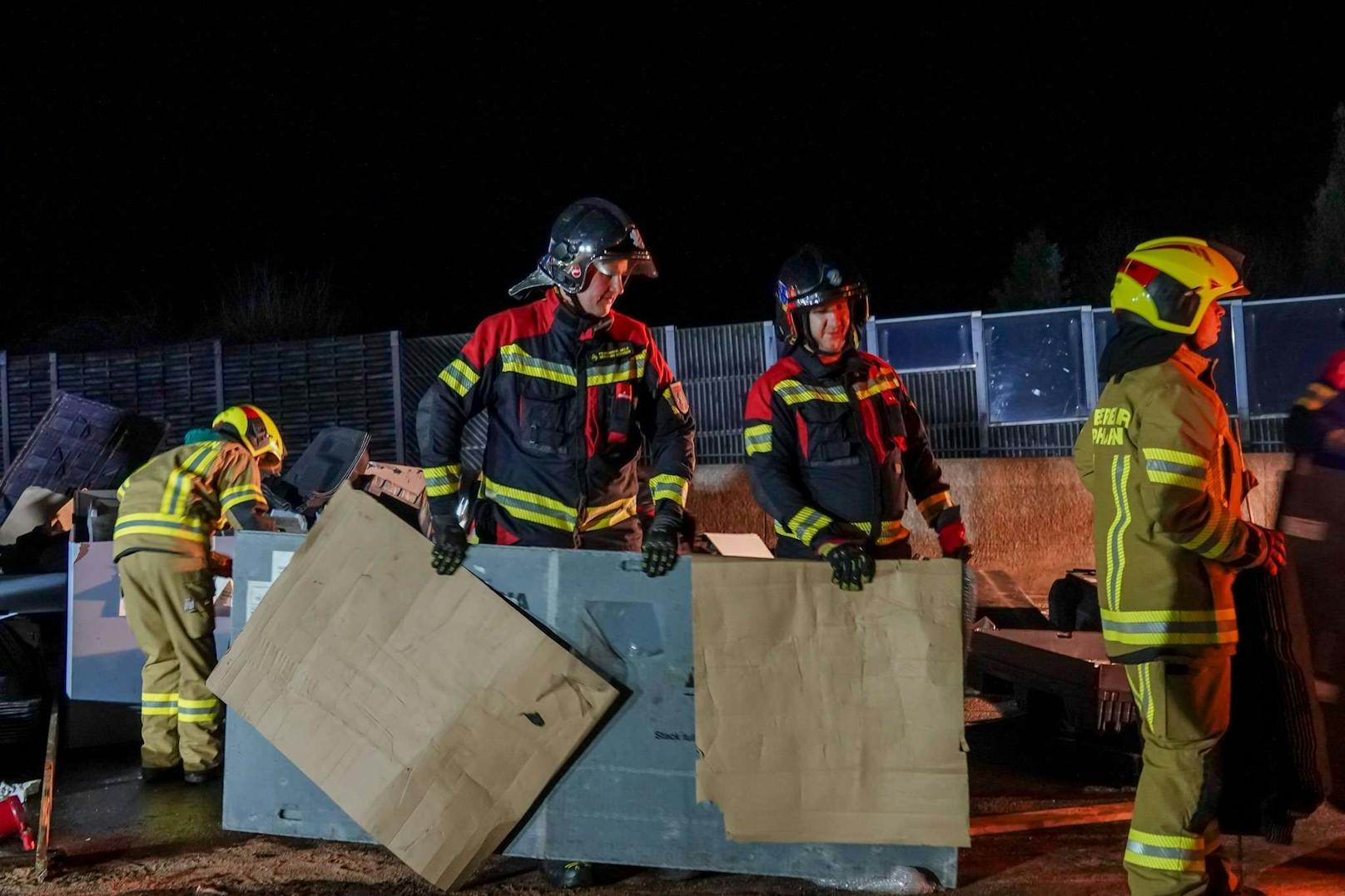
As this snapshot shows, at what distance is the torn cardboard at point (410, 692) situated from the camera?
358cm

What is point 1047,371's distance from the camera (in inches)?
442

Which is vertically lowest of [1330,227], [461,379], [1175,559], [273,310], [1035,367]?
[1175,559]

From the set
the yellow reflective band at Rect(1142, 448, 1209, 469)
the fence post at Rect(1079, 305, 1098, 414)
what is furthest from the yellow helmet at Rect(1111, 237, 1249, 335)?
the fence post at Rect(1079, 305, 1098, 414)

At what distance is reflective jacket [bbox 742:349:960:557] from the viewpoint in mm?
4066

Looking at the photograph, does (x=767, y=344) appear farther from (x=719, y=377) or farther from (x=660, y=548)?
(x=660, y=548)

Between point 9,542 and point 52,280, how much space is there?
2189 centimetres

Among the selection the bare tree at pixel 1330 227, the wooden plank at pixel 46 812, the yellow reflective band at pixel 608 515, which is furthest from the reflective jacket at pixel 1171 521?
the bare tree at pixel 1330 227

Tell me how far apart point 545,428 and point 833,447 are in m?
1.01

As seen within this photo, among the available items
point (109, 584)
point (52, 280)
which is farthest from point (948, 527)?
point (52, 280)

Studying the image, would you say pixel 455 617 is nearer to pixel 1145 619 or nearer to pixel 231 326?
pixel 1145 619

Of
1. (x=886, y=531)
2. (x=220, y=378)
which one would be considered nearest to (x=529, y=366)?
(x=886, y=531)

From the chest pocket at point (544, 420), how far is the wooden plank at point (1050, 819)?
2.16 metres

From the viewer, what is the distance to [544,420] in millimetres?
4102

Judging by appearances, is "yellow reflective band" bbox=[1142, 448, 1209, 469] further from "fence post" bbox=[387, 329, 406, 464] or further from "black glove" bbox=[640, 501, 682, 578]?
"fence post" bbox=[387, 329, 406, 464]
